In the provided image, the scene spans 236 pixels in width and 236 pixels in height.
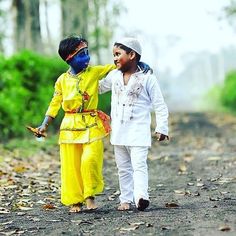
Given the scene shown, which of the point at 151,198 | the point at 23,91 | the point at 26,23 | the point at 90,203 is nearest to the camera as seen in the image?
the point at 90,203

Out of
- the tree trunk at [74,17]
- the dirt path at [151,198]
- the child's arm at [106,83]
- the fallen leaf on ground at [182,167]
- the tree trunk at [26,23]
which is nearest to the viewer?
the dirt path at [151,198]

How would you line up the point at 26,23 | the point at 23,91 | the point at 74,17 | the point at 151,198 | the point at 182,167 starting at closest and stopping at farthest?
the point at 151,198 → the point at 182,167 → the point at 23,91 → the point at 26,23 → the point at 74,17

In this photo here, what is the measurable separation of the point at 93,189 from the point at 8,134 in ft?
27.8

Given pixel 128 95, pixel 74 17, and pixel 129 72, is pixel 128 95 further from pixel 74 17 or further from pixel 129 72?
pixel 74 17

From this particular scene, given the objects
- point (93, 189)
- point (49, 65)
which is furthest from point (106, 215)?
point (49, 65)

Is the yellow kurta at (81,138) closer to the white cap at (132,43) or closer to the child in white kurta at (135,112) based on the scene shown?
the child in white kurta at (135,112)

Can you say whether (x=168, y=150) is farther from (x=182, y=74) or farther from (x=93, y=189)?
(x=182, y=74)

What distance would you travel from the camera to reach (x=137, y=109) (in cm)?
661

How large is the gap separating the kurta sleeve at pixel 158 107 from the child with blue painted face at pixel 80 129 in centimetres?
52

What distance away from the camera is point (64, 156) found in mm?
6754

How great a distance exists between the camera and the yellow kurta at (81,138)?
6.62 meters

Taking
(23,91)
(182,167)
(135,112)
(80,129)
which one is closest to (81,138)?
(80,129)

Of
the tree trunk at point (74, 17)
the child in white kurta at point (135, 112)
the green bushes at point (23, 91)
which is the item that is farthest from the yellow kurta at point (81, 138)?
the tree trunk at point (74, 17)

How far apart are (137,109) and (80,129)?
587 mm
